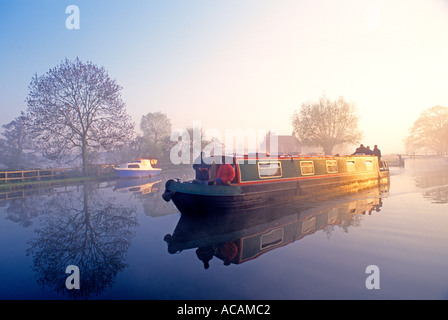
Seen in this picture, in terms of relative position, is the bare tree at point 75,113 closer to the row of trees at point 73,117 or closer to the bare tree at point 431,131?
the row of trees at point 73,117

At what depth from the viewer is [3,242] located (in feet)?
21.9

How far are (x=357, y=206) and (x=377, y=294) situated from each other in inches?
272

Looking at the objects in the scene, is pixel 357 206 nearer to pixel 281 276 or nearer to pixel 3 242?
pixel 281 276

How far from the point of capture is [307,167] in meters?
11.9

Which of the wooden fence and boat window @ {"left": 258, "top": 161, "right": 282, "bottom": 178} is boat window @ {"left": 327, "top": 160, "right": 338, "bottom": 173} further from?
the wooden fence

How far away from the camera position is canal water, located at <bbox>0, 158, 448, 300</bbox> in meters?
4.04

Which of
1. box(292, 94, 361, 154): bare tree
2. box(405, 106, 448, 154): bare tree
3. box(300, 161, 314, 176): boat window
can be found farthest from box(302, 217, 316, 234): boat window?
box(405, 106, 448, 154): bare tree

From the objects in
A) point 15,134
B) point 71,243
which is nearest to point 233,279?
point 71,243

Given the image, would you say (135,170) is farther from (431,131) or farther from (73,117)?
(431,131)

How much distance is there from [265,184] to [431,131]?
242ft

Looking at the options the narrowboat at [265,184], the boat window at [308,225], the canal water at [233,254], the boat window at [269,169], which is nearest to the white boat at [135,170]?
the canal water at [233,254]

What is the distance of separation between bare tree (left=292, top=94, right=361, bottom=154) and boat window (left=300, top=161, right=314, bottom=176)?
32104 millimetres

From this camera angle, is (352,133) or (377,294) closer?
(377,294)

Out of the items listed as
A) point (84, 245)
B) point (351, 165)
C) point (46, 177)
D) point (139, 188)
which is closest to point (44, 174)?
point (46, 177)
